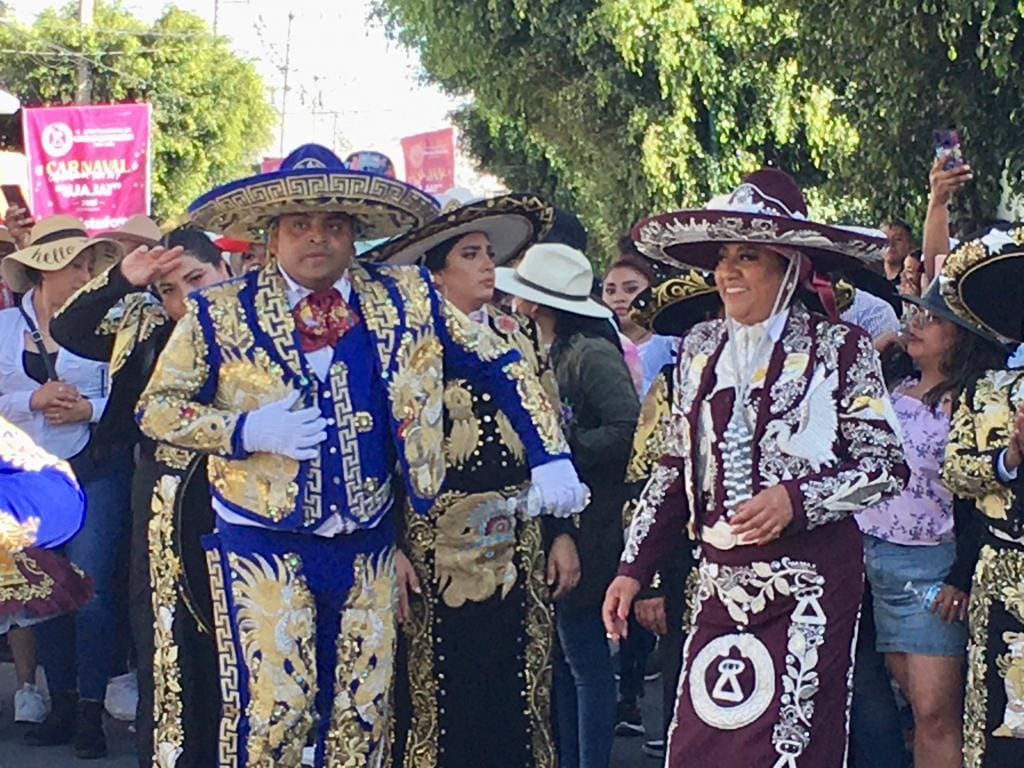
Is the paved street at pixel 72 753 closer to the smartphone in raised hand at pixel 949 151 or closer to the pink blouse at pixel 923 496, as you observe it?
the pink blouse at pixel 923 496

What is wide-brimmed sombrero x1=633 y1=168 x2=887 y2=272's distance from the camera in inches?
198

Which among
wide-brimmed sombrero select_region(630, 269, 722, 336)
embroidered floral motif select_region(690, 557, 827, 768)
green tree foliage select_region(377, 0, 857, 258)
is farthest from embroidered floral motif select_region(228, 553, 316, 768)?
green tree foliage select_region(377, 0, 857, 258)

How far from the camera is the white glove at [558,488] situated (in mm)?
5270

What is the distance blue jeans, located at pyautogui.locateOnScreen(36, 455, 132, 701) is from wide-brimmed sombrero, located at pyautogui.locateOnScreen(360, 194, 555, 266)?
1.92 m

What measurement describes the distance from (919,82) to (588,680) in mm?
3886

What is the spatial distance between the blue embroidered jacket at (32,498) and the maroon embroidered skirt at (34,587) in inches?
3.6

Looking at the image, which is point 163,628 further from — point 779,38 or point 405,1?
point 405,1

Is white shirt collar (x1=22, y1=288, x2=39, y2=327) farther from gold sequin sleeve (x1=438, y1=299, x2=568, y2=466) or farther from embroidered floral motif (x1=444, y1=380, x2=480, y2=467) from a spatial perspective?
gold sequin sleeve (x1=438, y1=299, x2=568, y2=466)

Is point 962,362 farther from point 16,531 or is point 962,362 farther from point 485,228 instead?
point 16,531

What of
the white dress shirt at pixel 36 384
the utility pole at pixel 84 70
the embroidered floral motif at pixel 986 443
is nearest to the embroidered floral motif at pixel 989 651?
the embroidered floral motif at pixel 986 443

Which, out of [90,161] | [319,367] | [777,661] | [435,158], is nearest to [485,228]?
[319,367]

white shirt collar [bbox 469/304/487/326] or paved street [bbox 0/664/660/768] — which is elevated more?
white shirt collar [bbox 469/304/487/326]

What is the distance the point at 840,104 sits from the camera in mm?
10391

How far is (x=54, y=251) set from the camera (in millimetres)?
8008
